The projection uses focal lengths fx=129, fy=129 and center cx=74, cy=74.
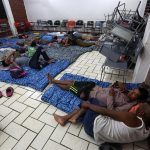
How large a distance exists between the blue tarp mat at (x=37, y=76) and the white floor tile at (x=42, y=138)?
0.88 metres

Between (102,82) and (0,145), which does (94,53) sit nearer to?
(102,82)

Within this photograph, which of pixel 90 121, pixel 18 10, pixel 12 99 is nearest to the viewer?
pixel 90 121

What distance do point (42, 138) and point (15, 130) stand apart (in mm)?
402

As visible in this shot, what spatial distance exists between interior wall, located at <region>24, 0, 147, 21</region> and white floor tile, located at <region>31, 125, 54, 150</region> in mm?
5885

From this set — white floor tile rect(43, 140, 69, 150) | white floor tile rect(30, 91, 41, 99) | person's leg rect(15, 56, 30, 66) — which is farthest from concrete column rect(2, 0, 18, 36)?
white floor tile rect(43, 140, 69, 150)

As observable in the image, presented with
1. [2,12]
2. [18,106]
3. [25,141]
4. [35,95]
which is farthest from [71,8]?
[25,141]

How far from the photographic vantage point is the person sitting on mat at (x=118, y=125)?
121 cm

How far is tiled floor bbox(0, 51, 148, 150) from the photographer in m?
1.54

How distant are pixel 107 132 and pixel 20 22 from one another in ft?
24.4

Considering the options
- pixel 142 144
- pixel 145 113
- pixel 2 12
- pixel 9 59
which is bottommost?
pixel 142 144

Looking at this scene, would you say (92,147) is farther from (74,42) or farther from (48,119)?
(74,42)

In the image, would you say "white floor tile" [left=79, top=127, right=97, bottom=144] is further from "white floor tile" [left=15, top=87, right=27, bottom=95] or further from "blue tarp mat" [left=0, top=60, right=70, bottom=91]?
"white floor tile" [left=15, top=87, right=27, bottom=95]

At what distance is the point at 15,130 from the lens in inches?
67.7

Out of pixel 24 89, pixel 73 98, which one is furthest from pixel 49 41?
pixel 73 98
